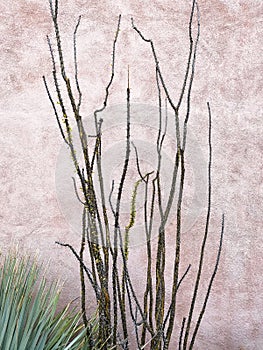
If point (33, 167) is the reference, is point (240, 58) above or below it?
above

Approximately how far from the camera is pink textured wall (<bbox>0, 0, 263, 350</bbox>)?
2545mm

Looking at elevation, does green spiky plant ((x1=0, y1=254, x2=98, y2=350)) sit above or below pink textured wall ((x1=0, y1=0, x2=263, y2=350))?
below

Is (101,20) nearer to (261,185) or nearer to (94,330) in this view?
(261,185)

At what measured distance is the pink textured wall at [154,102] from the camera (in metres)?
2.54

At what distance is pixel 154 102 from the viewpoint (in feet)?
8.58

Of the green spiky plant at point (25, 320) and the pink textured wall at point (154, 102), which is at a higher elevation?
the pink textured wall at point (154, 102)

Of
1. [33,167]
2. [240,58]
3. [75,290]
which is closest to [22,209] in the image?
[33,167]

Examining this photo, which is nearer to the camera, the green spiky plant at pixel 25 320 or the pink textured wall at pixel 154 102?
the green spiky plant at pixel 25 320

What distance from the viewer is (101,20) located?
261 centimetres

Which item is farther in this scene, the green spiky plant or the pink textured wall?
the pink textured wall

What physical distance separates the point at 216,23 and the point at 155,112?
18.8 inches

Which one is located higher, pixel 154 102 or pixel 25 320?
pixel 154 102

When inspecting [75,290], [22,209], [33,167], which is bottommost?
[75,290]

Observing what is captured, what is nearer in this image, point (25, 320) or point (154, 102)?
point (25, 320)
